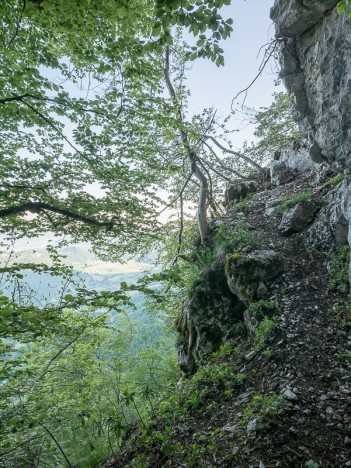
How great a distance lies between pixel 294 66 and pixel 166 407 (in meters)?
10.2

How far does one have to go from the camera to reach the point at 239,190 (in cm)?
1429

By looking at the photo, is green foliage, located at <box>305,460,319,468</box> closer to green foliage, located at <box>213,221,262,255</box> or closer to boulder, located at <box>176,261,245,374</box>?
boulder, located at <box>176,261,245,374</box>

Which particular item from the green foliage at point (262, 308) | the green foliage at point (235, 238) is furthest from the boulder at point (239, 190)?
the green foliage at point (262, 308)

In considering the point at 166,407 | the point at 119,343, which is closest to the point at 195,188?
the point at 166,407

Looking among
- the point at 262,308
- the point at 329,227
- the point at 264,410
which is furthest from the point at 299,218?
the point at 264,410

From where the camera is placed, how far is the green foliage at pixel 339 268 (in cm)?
590

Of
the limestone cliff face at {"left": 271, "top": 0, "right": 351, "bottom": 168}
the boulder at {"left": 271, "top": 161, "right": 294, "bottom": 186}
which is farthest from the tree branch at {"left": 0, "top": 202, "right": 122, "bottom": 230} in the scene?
the boulder at {"left": 271, "top": 161, "right": 294, "bottom": 186}

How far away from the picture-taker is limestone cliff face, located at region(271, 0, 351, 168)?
560cm

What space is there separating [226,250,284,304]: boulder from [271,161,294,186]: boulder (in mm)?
6658

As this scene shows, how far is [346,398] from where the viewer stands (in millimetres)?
3721

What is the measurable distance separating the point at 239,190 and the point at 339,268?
8751 millimetres

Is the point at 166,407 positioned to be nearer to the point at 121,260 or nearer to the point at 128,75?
the point at 128,75

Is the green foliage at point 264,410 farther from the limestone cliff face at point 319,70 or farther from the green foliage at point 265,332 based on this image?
the limestone cliff face at point 319,70

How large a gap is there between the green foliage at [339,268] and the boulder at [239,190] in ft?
26.1
